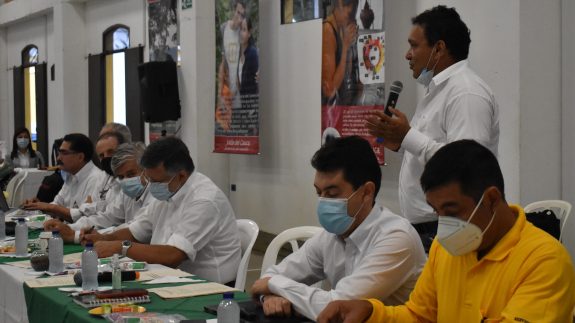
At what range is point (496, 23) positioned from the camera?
4.49 m

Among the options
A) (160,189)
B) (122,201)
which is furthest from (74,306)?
(122,201)

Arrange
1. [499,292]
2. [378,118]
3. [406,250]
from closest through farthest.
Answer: [499,292], [406,250], [378,118]

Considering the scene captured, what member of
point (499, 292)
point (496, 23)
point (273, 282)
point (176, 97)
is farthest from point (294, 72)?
point (499, 292)

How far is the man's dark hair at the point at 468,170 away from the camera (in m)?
1.85

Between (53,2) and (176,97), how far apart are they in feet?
14.0

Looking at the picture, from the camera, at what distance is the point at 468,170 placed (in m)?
1.86

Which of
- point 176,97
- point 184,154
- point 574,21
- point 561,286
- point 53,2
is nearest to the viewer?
point 561,286

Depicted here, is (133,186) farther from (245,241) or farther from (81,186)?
(81,186)

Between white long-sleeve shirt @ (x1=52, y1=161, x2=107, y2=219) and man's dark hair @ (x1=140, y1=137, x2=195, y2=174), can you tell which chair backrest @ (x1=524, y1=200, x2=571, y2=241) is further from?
white long-sleeve shirt @ (x1=52, y1=161, x2=107, y2=219)

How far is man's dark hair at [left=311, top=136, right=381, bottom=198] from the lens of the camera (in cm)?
259

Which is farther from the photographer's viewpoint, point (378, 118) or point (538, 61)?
point (538, 61)

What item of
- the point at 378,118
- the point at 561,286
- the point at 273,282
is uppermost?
the point at 378,118

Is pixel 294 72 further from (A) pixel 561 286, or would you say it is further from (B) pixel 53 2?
(B) pixel 53 2

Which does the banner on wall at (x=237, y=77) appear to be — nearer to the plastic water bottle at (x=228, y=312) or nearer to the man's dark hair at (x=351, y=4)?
the man's dark hair at (x=351, y=4)
